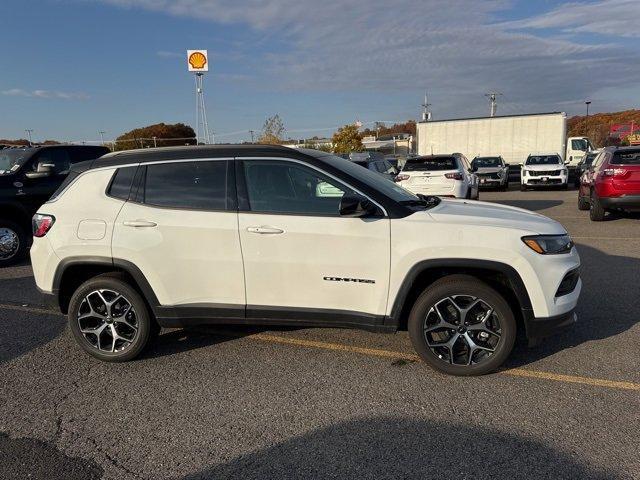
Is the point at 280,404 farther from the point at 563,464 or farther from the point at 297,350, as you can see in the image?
the point at 563,464

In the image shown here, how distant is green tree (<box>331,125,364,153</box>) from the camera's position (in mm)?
38312

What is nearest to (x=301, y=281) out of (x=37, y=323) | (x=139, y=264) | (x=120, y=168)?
(x=139, y=264)

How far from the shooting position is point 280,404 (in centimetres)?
338

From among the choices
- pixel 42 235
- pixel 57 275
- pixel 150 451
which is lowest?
pixel 150 451

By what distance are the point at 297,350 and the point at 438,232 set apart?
166 cm

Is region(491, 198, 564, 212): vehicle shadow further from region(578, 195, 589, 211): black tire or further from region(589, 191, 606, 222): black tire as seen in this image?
region(589, 191, 606, 222): black tire

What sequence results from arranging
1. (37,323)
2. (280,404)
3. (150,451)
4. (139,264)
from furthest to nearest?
(37,323), (139,264), (280,404), (150,451)

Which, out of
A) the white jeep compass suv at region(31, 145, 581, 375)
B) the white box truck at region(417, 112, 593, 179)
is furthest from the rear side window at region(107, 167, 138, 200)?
the white box truck at region(417, 112, 593, 179)

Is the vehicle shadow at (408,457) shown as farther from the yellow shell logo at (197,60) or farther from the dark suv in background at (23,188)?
the yellow shell logo at (197,60)

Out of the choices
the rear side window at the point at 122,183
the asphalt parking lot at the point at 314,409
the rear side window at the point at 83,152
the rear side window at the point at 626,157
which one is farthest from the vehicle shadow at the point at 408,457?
the rear side window at the point at 626,157

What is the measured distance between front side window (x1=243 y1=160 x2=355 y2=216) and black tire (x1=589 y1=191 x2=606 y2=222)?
346 inches

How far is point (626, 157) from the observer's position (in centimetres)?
999

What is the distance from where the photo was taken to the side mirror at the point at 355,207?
11.5ft

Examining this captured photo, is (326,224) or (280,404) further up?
(326,224)
